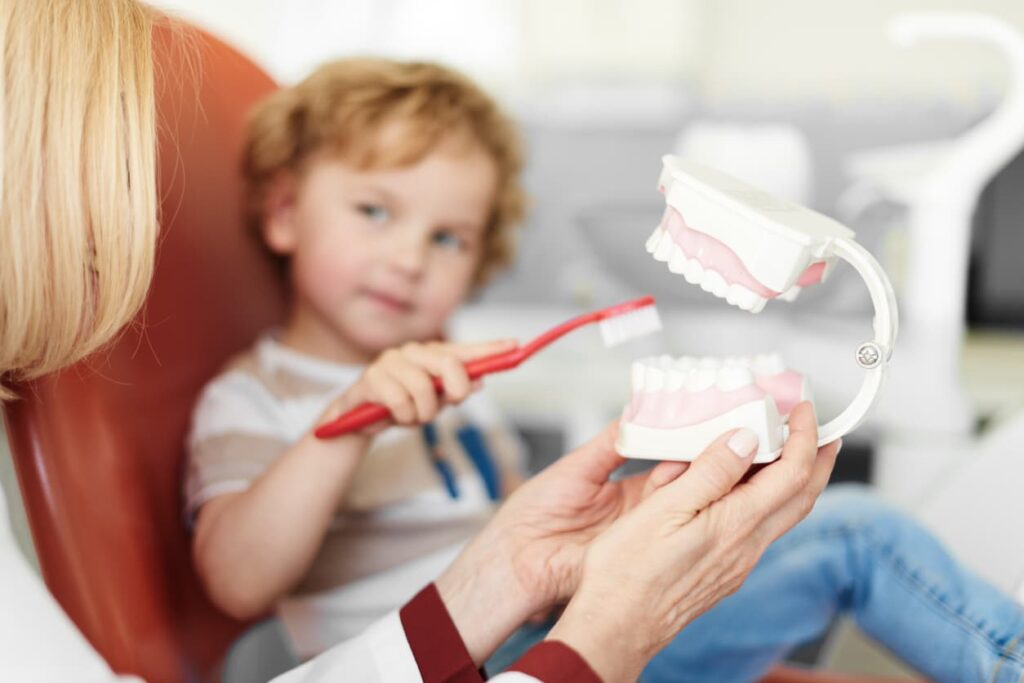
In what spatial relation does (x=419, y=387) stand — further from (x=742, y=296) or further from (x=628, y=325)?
(x=742, y=296)

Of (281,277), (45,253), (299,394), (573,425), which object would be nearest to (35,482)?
(45,253)

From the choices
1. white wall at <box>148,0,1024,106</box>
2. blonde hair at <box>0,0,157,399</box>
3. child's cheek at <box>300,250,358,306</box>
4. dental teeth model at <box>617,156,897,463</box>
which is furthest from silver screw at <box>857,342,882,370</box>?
A: white wall at <box>148,0,1024,106</box>

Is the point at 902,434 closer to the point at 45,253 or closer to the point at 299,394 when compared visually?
the point at 299,394

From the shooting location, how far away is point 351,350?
33.7 inches

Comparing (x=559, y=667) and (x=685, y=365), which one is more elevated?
(x=685, y=365)

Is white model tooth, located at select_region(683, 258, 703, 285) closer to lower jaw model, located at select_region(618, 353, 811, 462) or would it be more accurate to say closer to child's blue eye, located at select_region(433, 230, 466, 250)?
lower jaw model, located at select_region(618, 353, 811, 462)

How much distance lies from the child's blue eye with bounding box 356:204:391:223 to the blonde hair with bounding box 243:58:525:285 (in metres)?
0.03

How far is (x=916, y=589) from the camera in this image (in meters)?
0.66

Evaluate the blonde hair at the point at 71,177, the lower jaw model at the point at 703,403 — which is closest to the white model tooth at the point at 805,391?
the lower jaw model at the point at 703,403

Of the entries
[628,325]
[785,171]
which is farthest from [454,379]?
[785,171]

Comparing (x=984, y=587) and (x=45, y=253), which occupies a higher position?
(x=45, y=253)

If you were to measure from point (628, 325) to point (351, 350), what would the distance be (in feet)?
1.11

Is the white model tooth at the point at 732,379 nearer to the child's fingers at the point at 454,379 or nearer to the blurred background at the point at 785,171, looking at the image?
the child's fingers at the point at 454,379

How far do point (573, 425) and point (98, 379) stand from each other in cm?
73
